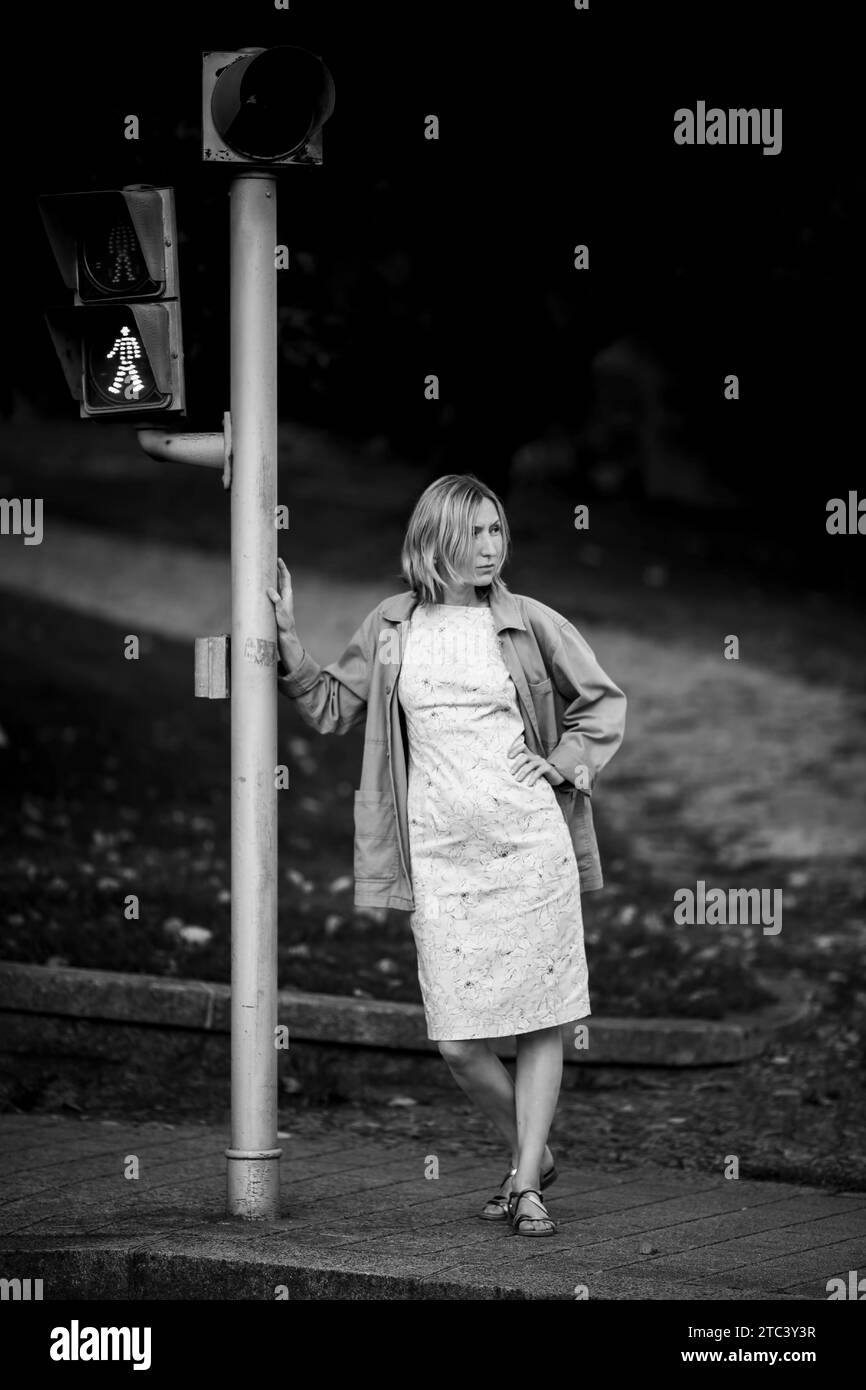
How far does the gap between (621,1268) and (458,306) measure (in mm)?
5038

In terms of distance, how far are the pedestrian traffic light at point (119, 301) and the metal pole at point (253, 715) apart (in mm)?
191

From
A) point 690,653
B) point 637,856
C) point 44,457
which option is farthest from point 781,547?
point 637,856

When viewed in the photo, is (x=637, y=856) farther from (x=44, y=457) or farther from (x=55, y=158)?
(x=44, y=457)

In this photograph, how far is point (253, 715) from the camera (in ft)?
18.5

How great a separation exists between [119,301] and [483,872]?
6.13ft

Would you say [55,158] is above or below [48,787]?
above

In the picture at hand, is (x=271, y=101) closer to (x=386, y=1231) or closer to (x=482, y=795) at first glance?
(x=482, y=795)

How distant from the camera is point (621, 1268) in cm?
509

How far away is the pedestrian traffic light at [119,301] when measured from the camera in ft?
18.4

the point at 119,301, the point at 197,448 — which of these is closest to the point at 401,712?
the point at 197,448

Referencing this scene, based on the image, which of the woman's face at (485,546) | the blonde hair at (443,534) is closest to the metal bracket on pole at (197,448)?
the blonde hair at (443,534)

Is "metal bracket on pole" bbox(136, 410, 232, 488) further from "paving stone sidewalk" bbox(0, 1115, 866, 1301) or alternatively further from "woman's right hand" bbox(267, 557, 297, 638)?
"paving stone sidewalk" bbox(0, 1115, 866, 1301)

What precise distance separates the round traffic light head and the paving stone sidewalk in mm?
2934

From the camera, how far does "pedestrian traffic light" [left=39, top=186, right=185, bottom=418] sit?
5609mm
